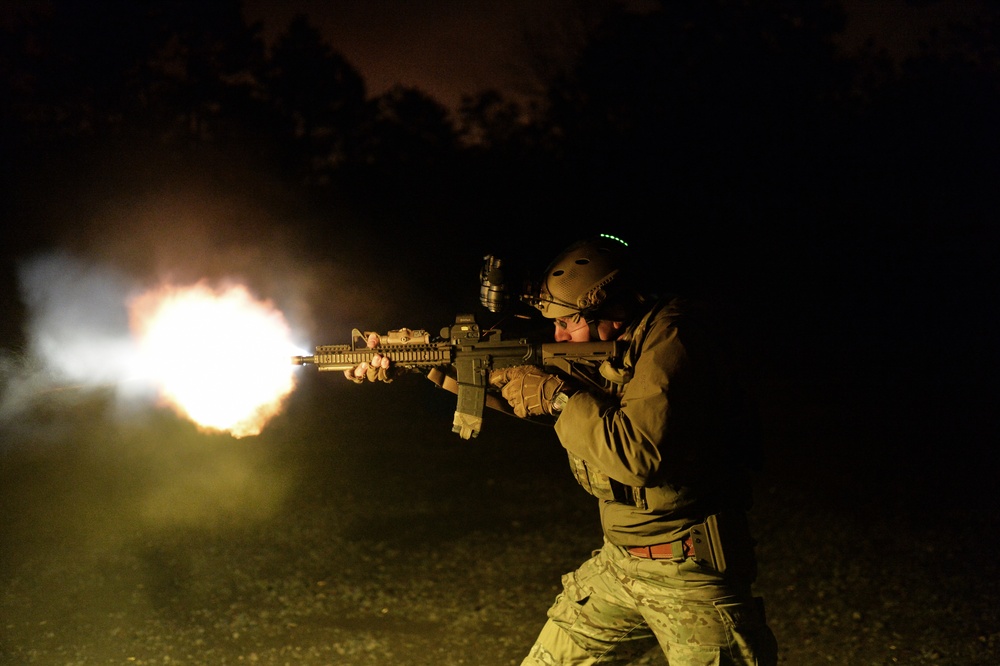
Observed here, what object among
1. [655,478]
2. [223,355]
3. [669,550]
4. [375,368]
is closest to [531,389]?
[655,478]

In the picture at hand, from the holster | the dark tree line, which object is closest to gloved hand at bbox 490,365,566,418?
the holster

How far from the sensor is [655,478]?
129 inches

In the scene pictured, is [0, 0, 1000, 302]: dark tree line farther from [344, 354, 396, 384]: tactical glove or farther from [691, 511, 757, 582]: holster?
[691, 511, 757, 582]: holster

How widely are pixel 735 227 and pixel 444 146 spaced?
939cm

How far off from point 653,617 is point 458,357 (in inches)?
66.0

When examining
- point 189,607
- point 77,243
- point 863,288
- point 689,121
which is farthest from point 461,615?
point 863,288

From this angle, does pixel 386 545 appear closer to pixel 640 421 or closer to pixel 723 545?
pixel 723 545

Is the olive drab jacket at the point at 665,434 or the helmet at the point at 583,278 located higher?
the helmet at the point at 583,278

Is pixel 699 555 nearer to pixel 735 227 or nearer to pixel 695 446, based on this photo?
pixel 695 446

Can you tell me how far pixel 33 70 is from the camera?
22.4 metres

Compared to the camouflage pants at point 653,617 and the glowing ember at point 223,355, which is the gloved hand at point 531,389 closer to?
the camouflage pants at point 653,617

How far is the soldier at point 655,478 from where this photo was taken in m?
3.29

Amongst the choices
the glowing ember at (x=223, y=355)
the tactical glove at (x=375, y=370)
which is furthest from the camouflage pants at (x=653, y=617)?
the glowing ember at (x=223, y=355)

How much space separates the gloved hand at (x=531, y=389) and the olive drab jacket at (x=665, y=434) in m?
0.20
